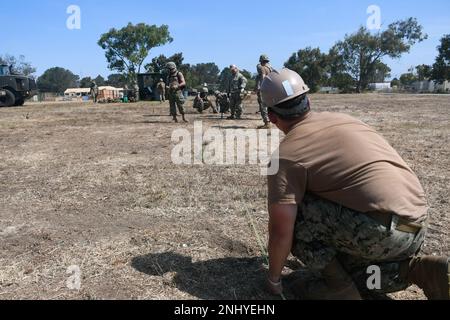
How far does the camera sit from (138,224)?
3.67m

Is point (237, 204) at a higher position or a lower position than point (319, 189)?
lower

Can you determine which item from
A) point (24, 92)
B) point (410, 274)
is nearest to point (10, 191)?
point (410, 274)

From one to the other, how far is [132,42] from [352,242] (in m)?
56.7

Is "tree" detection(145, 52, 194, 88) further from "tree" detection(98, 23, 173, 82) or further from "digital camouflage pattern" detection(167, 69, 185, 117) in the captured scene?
"digital camouflage pattern" detection(167, 69, 185, 117)

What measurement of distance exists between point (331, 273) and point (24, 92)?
25470 mm

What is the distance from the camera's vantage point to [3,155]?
7.06m

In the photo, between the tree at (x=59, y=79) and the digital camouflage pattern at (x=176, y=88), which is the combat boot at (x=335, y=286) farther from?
the tree at (x=59, y=79)

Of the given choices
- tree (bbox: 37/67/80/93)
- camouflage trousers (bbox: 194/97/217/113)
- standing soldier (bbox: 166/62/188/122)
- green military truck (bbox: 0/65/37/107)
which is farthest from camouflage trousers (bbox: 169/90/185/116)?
tree (bbox: 37/67/80/93)

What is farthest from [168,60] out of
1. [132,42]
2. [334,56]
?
[334,56]

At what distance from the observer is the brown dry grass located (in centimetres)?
265

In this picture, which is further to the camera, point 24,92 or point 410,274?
point 24,92

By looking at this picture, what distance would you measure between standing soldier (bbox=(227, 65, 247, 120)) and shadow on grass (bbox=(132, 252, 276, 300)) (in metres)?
9.82
